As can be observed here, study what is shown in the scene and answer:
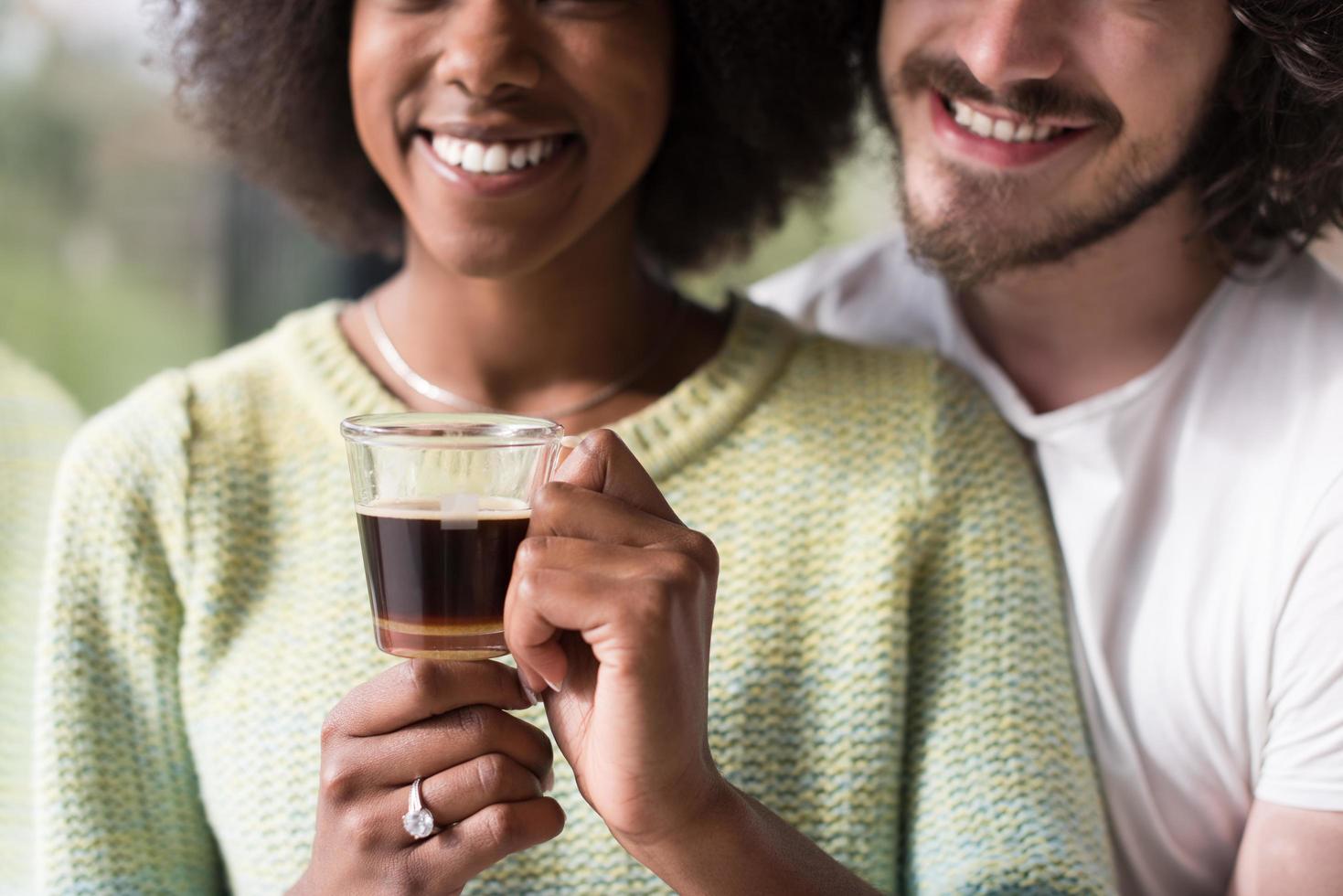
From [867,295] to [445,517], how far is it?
1.10m

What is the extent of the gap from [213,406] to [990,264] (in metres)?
0.98

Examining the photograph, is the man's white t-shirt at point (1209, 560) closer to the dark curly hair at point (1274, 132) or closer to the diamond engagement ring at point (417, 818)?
the dark curly hair at point (1274, 132)

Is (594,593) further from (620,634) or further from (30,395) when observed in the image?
(30,395)

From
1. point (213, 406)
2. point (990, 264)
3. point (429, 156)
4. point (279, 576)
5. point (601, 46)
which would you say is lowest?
point (279, 576)

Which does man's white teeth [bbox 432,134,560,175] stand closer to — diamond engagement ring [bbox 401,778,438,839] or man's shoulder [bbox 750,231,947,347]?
man's shoulder [bbox 750,231,947,347]

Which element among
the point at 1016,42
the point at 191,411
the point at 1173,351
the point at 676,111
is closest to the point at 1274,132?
the point at 1173,351

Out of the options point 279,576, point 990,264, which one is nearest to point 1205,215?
point 990,264

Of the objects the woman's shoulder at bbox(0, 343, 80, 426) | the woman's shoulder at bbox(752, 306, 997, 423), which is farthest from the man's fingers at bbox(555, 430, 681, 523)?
the woman's shoulder at bbox(0, 343, 80, 426)

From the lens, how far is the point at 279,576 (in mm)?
1645

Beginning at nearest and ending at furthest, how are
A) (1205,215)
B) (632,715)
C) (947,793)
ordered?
(632,715) < (947,793) < (1205,215)

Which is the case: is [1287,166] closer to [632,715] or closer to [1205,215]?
[1205,215]

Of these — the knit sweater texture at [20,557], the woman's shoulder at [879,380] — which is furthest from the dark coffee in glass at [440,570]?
the knit sweater texture at [20,557]

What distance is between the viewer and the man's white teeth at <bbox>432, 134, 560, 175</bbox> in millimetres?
1557

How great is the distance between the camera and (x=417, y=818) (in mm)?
1255
